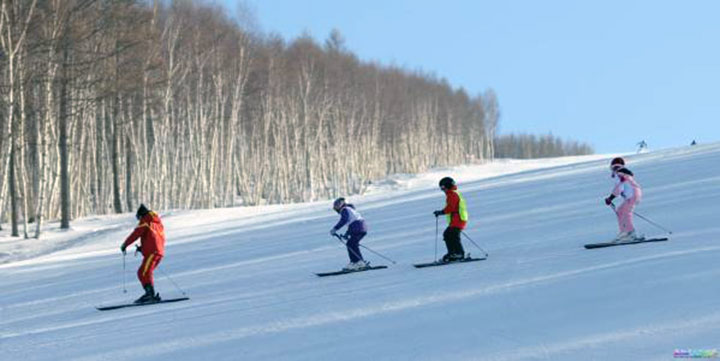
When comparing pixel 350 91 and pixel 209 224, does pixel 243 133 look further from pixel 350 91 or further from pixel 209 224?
pixel 209 224

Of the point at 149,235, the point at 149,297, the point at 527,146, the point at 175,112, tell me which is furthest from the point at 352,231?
the point at 527,146

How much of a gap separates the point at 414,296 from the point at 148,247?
159 inches

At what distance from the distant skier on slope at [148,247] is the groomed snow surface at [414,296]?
52 centimetres

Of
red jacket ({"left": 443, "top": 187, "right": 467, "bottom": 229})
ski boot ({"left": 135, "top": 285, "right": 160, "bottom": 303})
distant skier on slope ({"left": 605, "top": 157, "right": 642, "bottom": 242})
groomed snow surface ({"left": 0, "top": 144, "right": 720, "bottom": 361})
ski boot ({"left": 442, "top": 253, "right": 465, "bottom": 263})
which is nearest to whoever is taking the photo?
groomed snow surface ({"left": 0, "top": 144, "right": 720, "bottom": 361})

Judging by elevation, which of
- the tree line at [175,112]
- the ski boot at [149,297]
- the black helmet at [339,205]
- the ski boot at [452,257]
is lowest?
the ski boot at [149,297]

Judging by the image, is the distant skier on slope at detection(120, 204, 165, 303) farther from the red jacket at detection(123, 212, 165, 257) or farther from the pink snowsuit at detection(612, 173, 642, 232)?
the pink snowsuit at detection(612, 173, 642, 232)

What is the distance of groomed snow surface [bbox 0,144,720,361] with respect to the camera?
805cm

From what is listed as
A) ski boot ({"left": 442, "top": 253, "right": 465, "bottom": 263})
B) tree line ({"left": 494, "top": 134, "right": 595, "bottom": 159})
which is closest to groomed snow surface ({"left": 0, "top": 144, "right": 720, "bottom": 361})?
ski boot ({"left": 442, "top": 253, "right": 465, "bottom": 263})

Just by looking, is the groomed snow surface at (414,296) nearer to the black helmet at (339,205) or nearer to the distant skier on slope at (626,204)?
the distant skier on slope at (626,204)

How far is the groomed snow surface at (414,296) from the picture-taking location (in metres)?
8.05

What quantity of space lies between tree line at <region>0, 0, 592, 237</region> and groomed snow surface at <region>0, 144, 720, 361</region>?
930cm

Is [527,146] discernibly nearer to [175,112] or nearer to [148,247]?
[175,112]

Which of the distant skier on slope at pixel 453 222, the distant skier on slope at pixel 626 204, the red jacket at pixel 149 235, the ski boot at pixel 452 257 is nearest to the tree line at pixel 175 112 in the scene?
the red jacket at pixel 149 235

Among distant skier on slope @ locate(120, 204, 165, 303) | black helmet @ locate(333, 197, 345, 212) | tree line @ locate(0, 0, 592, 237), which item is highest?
tree line @ locate(0, 0, 592, 237)
